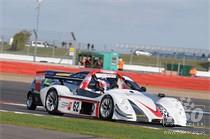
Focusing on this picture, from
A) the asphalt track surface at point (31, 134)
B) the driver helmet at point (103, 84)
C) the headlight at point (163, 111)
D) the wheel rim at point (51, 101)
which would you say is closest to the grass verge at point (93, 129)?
the asphalt track surface at point (31, 134)

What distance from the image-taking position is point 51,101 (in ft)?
53.6

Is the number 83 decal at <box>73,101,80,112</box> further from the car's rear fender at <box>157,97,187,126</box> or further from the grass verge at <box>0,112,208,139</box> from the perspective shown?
the car's rear fender at <box>157,97,187,126</box>

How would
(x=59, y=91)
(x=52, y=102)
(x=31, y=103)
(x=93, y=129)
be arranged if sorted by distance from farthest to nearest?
(x=31, y=103) < (x=52, y=102) < (x=59, y=91) < (x=93, y=129)

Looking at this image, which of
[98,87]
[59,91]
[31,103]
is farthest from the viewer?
[31,103]

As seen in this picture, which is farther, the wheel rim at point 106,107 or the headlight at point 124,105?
the wheel rim at point 106,107

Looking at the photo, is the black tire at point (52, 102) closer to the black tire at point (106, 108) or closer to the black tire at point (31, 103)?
the black tire at point (31, 103)

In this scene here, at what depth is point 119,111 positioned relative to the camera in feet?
47.4

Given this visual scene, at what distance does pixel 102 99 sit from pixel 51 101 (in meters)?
1.91

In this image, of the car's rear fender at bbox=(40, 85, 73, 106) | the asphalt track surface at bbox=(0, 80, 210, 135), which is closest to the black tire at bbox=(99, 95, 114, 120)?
the asphalt track surface at bbox=(0, 80, 210, 135)

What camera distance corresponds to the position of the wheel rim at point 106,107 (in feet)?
48.2

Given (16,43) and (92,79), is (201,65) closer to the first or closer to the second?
(16,43)

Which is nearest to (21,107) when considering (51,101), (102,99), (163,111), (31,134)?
(51,101)

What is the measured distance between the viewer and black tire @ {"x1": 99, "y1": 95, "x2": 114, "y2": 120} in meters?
14.7

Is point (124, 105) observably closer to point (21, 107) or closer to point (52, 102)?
point (52, 102)
